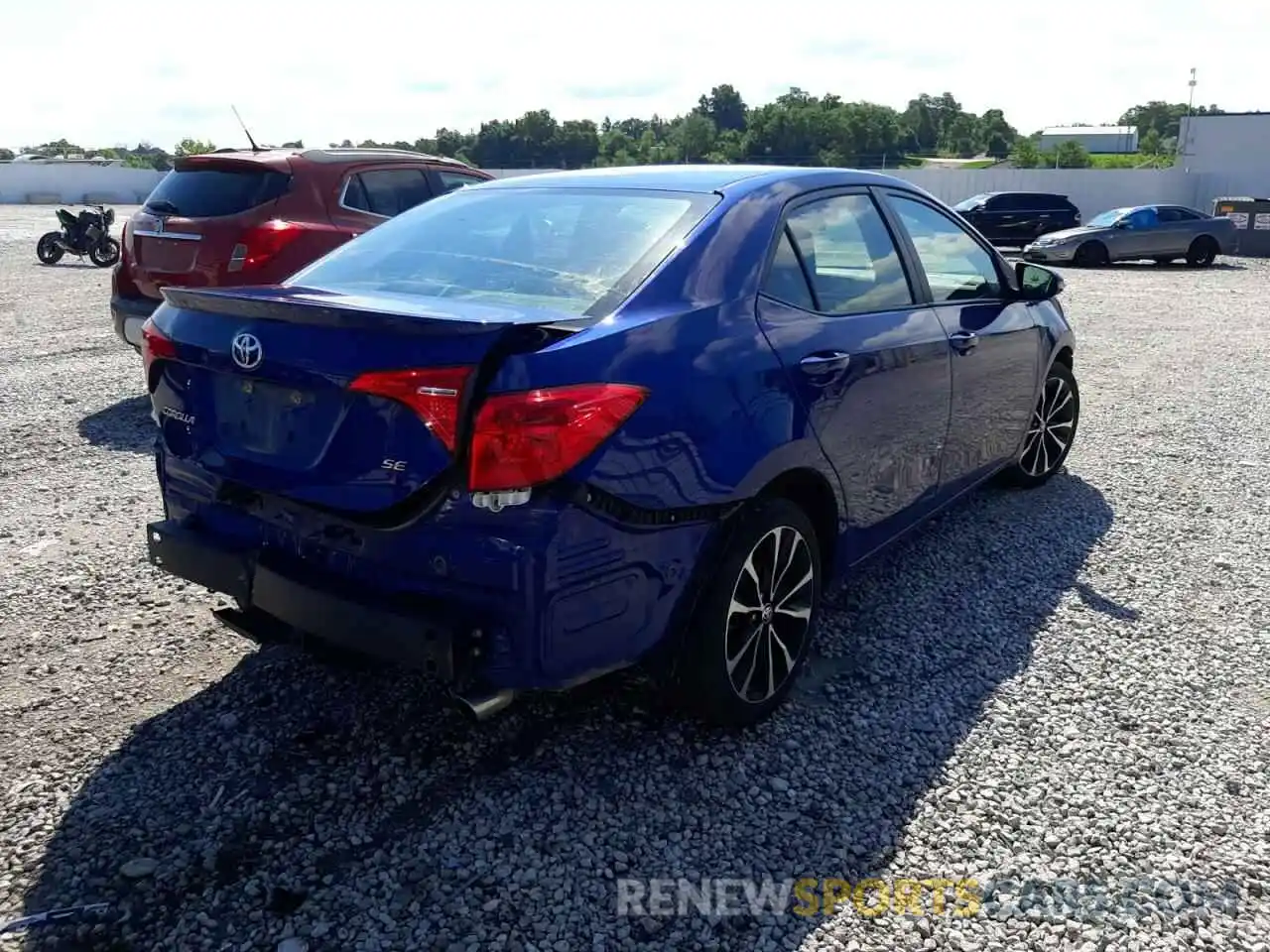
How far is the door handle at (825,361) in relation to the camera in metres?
3.26

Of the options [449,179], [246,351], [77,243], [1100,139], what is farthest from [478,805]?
Result: [1100,139]

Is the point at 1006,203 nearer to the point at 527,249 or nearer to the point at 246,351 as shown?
the point at 527,249

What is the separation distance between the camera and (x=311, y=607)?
2.74m

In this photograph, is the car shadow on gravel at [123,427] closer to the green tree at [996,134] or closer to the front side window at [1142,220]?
the front side window at [1142,220]

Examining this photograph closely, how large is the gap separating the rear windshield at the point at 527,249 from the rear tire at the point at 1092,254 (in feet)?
73.2

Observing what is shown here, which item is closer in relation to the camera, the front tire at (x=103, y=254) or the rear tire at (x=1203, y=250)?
the front tire at (x=103, y=254)

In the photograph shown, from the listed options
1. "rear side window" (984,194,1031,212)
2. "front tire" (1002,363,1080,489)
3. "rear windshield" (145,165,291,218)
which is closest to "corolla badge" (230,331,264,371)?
"front tire" (1002,363,1080,489)

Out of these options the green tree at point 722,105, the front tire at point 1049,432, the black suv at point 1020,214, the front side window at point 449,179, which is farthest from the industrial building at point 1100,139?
the front tire at point 1049,432

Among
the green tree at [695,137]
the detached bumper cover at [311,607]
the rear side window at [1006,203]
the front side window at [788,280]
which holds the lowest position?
the detached bumper cover at [311,607]

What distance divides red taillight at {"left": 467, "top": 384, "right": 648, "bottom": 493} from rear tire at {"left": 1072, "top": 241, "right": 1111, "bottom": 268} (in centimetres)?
2346

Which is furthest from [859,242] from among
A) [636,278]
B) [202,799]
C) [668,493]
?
[202,799]

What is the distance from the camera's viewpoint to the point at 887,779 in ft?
10.0

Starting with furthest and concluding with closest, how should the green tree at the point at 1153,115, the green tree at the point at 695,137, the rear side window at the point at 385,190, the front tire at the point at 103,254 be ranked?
the green tree at the point at 1153,115
the green tree at the point at 695,137
the front tire at the point at 103,254
the rear side window at the point at 385,190

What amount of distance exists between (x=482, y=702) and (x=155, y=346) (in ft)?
4.93
